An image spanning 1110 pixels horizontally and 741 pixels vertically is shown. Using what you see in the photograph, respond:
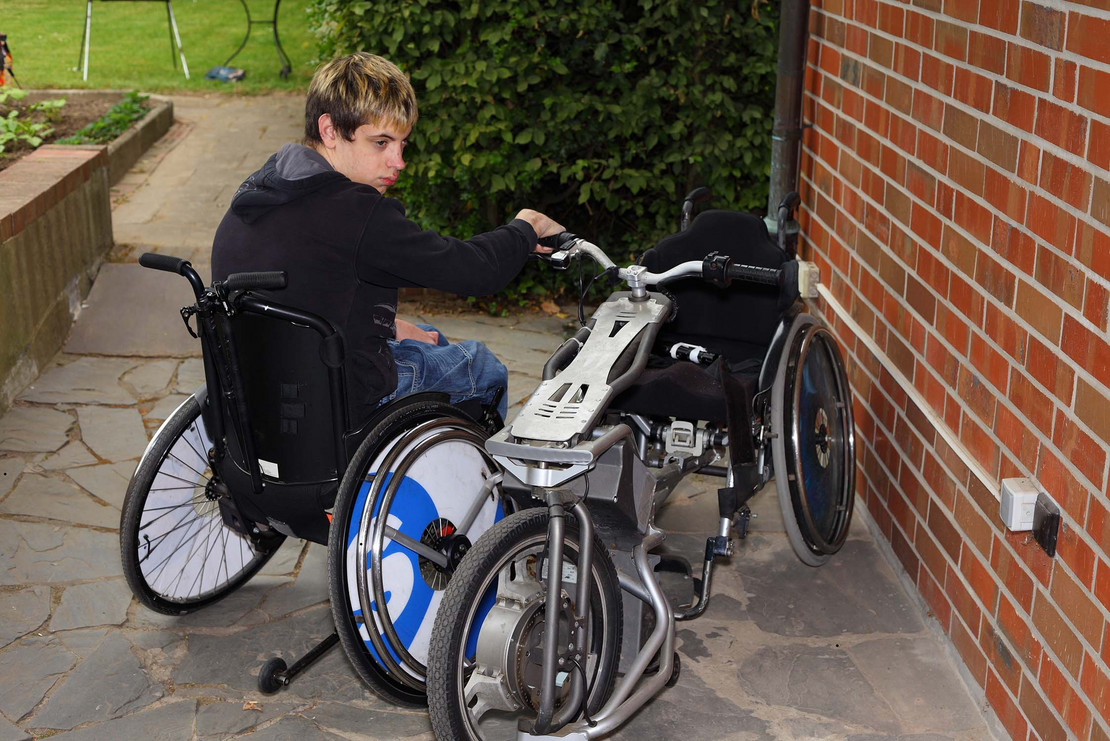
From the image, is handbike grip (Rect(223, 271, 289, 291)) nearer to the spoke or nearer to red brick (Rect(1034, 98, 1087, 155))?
the spoke

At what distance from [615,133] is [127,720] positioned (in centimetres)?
410

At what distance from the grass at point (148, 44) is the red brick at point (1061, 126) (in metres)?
6.21

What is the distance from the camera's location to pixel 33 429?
508 centimetres

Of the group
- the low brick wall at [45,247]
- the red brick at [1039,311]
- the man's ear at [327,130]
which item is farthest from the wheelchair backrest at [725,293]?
the low brick wall at [45,247]

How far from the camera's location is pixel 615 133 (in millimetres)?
6359

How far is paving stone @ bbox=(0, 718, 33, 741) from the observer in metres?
3.17

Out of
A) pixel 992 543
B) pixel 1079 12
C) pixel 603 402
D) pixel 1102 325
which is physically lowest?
pixel 992 543

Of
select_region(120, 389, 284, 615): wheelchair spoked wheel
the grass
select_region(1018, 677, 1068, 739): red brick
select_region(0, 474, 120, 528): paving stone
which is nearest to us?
select_region(1018, 677, 1068, 739): red brick

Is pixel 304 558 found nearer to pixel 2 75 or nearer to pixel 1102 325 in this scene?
pixel 1102 325

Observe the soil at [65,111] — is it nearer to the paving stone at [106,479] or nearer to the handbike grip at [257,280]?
the paving stone at [106,479]

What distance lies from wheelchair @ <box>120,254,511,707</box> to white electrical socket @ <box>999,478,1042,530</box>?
4.11 feet

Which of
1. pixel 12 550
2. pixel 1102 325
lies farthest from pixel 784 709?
pixel 12 550

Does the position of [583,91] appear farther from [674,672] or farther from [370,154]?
[674,672]

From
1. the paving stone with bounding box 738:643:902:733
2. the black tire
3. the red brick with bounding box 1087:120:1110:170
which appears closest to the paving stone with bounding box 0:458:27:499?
the black tire
